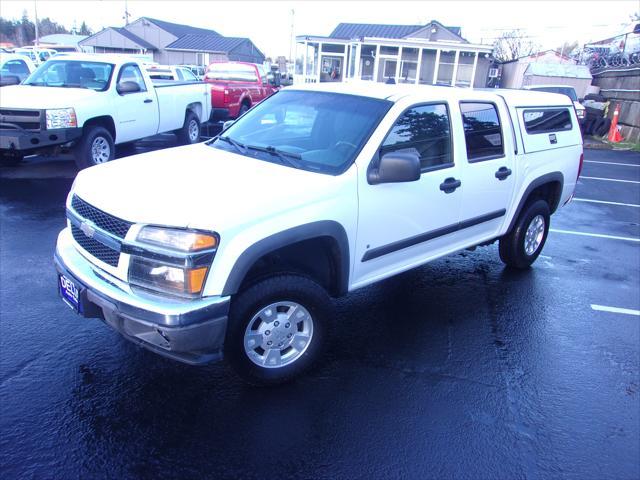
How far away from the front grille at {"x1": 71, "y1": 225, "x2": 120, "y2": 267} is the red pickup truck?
1045 centimetres

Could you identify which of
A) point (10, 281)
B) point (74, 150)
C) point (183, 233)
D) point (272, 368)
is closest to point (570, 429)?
point (272, 368)

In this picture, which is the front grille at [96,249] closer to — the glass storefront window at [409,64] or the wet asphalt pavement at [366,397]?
the wet asphalt pavement at [366,397]

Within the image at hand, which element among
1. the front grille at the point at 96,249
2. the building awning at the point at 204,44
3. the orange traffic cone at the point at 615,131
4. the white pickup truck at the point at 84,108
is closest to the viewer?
the front grille at the point at 96,249

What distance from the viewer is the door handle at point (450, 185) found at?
407 centimetres

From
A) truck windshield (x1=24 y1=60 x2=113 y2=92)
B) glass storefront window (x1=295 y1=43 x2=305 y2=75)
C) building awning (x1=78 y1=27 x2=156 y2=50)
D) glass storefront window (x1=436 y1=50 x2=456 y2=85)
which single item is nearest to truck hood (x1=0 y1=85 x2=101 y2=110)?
truck windshield (x1=24 y1=60 x2=113 y2=92)

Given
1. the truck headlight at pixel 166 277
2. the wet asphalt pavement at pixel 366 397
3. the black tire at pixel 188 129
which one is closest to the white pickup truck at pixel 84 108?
the black tire at pixel 188 129

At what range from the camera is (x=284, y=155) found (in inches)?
148

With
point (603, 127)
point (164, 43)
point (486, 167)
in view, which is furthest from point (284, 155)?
point (164, 43)

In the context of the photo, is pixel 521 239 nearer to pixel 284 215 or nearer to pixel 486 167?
pixel 486 167

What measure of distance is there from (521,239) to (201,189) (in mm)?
3729

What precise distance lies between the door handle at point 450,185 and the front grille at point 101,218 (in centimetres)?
239

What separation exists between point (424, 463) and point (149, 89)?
896 centimetres

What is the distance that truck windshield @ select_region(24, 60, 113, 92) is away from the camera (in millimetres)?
8703

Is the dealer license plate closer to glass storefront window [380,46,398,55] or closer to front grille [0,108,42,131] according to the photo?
front grille [0,108,42,131]
